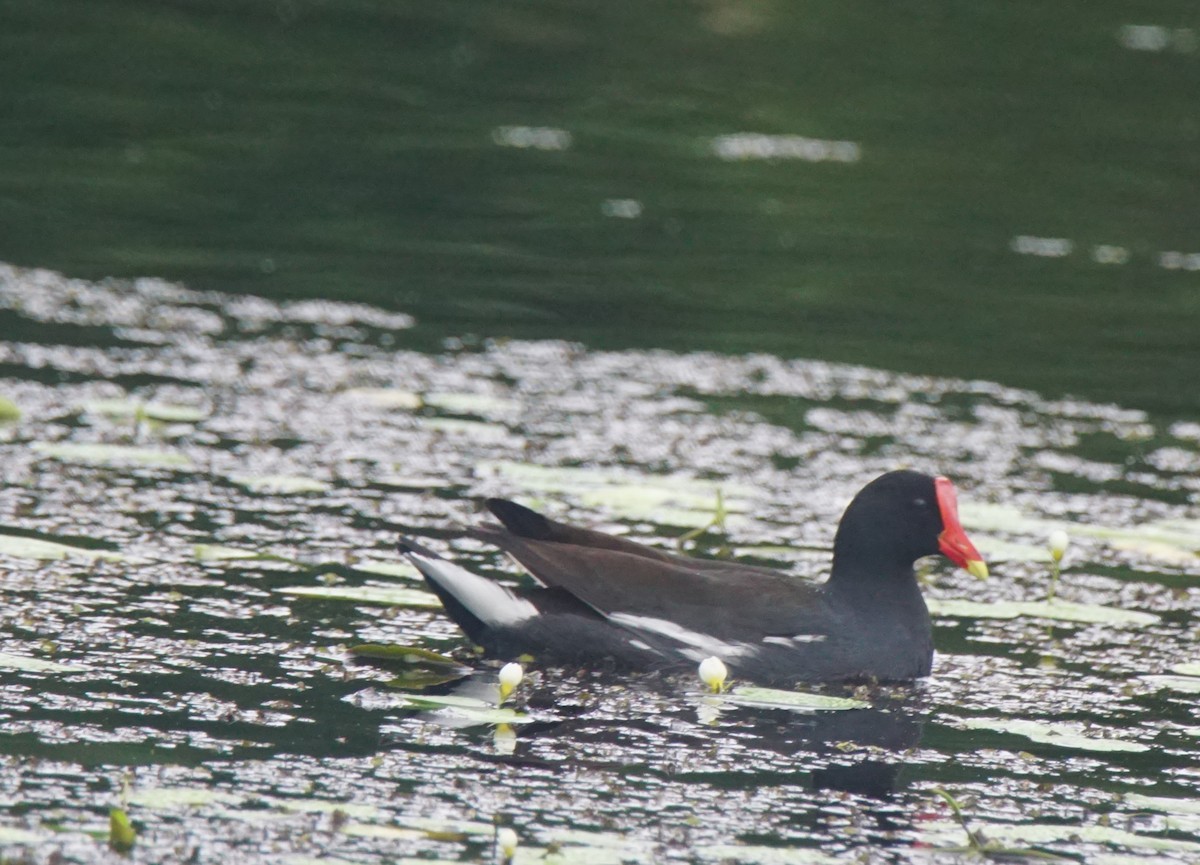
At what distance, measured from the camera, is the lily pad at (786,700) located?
6355 millimetres

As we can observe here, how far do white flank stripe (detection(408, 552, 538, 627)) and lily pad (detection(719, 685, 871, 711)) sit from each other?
727 millimetres

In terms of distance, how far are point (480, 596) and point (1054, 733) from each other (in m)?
1.83

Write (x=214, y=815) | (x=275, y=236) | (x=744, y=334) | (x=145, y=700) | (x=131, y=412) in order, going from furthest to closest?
(x=275, y=236) < (x=744, y=334) < (x=131, y=412) < (x=145, y=700) < (x=214, y=815)

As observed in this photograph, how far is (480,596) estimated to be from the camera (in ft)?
21.8

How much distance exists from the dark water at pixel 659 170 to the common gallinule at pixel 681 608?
4.03 metres

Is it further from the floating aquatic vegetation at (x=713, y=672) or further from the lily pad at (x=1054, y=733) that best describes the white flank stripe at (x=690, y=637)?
the lily pad at (x=1054, y=733)

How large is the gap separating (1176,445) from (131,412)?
487 cm

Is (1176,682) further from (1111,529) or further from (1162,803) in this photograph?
(1111,529)

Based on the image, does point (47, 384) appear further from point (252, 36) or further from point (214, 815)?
point (252, 36)

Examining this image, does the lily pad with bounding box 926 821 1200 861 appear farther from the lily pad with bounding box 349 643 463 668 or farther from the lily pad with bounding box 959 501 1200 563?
the lily pad with bounding box 959 501 1200 563

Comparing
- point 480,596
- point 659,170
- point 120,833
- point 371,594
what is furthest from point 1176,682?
point 659,170

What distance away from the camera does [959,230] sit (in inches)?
563

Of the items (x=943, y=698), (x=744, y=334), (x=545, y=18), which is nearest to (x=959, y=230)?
(x=744, y=334)

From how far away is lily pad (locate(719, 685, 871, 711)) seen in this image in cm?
636
